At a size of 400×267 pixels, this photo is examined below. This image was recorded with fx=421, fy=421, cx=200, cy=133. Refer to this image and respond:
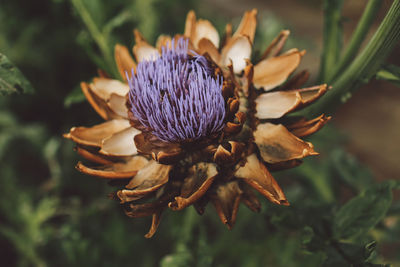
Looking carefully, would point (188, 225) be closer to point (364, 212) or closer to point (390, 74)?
point (364, 212)

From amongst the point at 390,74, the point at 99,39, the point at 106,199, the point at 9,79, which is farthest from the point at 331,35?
the point at 106,199

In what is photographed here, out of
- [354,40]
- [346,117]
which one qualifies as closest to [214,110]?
[354,40]

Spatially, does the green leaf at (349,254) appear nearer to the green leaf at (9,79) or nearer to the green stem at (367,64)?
the green stem at (367,64)

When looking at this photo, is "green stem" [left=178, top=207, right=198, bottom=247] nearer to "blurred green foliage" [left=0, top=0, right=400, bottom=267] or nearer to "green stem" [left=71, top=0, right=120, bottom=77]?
"blurred green foliage" [left=0, top=0, right=400, bottom=267]

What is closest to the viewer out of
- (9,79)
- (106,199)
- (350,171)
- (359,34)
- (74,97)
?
(9,79)

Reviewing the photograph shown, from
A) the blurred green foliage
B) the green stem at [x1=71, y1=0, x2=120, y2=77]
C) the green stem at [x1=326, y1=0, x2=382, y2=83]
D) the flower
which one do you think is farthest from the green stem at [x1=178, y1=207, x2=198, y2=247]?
the green stem at [x1=326, y1=0, x2=382, y2=83]

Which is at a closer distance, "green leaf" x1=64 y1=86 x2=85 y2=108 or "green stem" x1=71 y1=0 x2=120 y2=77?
"green leaf" x1=64 y1=86 x2=85 y2=108
